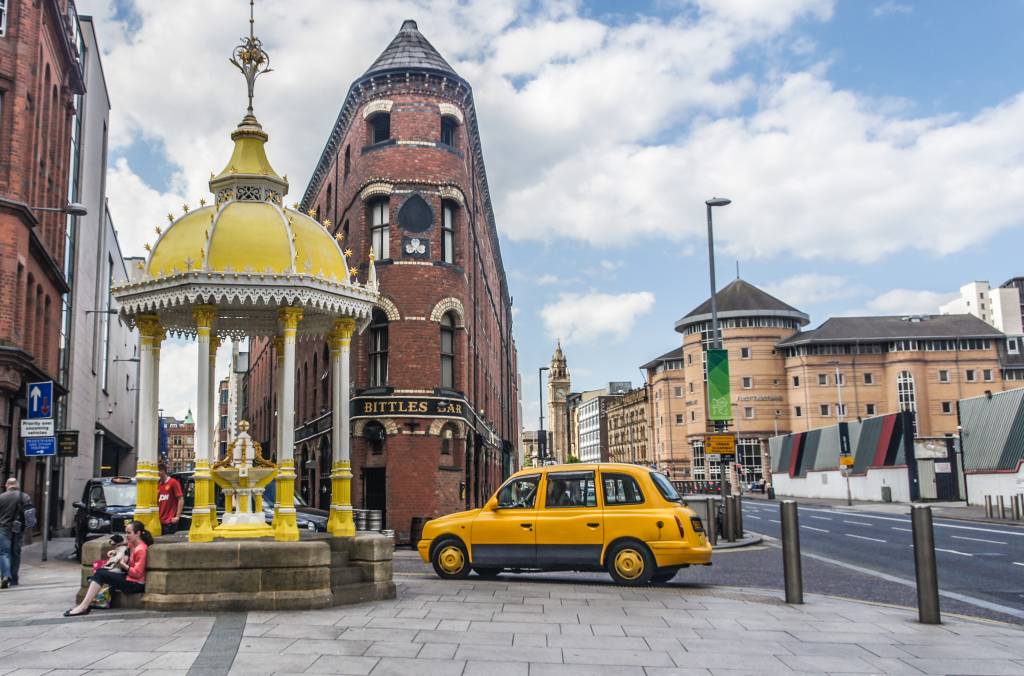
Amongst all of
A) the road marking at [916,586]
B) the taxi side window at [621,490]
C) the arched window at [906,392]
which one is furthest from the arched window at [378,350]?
the arched window at [906,392]

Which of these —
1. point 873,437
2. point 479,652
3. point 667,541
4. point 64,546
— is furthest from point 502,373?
point 479,652

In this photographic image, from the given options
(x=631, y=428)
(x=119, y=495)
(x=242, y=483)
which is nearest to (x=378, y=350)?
(x=119, y=495)

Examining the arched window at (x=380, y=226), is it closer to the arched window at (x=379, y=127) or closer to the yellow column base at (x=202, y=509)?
the arched window at (x=379, y=127)

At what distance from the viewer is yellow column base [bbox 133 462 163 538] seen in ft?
38.3

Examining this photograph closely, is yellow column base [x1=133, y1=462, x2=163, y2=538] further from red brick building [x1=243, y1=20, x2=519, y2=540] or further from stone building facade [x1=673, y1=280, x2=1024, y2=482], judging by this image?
stone building facade [x1=673, y1=280, x2=1024, y2=482]

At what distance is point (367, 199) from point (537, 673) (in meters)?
22.3

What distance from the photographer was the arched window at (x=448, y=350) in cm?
2764

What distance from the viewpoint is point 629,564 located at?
42.1 feet

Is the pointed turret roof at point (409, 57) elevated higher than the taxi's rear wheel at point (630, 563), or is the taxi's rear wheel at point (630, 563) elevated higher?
the pointed turret roof at point (409, 57)

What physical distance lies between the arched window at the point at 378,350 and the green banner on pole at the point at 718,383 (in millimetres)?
9709

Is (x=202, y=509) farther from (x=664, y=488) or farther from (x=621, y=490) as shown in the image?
(x=664, y=488)

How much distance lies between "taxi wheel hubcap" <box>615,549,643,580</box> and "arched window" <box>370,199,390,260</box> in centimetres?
1628

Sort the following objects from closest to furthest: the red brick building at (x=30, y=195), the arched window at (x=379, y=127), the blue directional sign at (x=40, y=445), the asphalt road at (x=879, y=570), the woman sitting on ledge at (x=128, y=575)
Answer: the woman sitting on ledge at (x=128, y=575) → the asphalt road at (x=879, y=570) → the blue directional sign at (x=40, y=445) → the red brick building at (x=30, y=195) → the arched window at (x=379, y=127)

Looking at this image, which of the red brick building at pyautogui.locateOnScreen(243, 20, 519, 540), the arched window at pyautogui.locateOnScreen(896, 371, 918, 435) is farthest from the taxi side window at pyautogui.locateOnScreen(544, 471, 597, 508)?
the arched window at pyautogui.locateOnScreen(896, 371, 918, 435)
